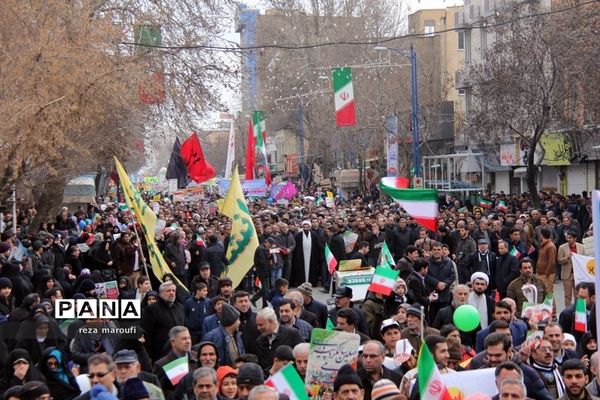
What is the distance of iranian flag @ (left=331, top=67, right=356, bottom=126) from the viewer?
1379 inches

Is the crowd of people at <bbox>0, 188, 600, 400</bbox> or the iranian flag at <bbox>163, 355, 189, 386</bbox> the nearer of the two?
the crowd of people at <bbox>0, 188, 600, 400</bbox>

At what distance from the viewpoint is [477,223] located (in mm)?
21844

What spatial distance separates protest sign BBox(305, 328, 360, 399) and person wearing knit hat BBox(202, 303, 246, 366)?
79.6 inches

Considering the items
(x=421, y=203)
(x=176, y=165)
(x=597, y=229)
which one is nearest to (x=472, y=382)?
(x=597, y=229)

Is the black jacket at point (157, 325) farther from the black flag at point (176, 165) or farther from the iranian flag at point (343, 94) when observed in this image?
the iranian flag at point (343, 94)

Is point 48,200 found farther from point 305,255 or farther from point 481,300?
point 481,300

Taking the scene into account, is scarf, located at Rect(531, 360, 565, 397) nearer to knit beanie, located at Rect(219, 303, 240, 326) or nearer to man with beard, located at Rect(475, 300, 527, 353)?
man with beard, located at Rect(475, 300, 527, 353)

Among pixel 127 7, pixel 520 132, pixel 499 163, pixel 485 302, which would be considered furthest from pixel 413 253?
pixel 499 163

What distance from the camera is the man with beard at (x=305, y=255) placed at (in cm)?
2233

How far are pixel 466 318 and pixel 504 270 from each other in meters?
4.59

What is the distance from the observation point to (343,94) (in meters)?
35.5

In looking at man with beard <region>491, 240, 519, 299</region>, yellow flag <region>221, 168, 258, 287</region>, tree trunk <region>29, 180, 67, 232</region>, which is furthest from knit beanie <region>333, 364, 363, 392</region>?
tree trunk <region>29, 180, 67, 232</region>

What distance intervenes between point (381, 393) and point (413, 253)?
26.5ft

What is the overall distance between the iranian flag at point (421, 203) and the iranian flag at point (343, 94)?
18.3 metres
